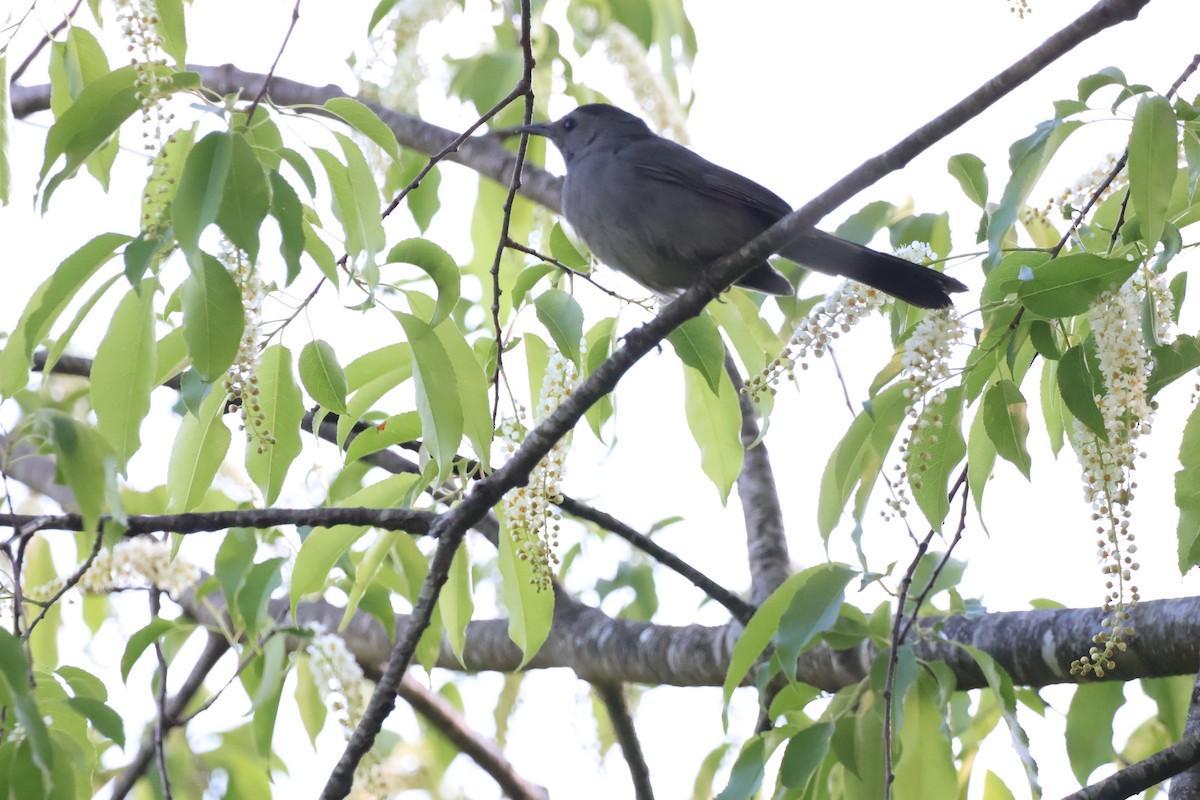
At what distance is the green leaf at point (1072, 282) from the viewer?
92.0 inches

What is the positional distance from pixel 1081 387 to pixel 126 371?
78.7 inches

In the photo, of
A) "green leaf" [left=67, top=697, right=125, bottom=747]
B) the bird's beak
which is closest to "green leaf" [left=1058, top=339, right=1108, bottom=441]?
"green leaf" [left=67, top=697, right=125, bottom=747]

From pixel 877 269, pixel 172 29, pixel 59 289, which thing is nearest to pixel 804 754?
pixel 877 269

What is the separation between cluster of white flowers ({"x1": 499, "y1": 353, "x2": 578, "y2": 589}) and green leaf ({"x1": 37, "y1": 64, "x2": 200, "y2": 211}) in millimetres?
1187

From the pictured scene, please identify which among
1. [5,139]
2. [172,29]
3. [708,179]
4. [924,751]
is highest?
[708,179]

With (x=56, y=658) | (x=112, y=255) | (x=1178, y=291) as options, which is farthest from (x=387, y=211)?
(x=56, y=658)

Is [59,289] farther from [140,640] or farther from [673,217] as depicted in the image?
[673,217]

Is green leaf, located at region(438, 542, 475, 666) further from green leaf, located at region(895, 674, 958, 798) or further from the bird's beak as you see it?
the bird's beak

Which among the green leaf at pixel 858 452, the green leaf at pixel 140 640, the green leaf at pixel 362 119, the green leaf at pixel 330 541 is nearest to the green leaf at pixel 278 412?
the green leaf at pixel 330 541

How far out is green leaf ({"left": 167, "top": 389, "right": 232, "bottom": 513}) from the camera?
9.65 feet

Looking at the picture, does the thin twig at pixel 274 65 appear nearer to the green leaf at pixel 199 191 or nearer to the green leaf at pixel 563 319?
the green leaf at pixel 199 191

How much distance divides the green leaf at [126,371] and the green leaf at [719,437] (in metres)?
1.54

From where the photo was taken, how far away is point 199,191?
219 cm

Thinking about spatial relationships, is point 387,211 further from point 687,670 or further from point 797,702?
point 687,670
